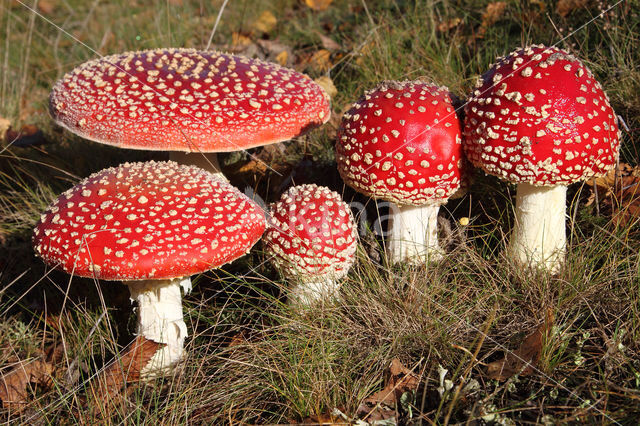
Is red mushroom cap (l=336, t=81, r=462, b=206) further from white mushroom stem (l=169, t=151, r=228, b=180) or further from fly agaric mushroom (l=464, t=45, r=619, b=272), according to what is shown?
white mushroom stem (l=169, t=151, r=228, b=180)

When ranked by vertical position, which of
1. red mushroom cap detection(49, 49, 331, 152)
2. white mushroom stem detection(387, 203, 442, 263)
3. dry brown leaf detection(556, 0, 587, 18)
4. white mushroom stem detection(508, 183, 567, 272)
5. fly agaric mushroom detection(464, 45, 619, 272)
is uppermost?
dry brown leaf detection(556, 0, 587, 18)

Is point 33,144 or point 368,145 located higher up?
point 368,145

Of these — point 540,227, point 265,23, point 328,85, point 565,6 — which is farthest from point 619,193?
point 265,23

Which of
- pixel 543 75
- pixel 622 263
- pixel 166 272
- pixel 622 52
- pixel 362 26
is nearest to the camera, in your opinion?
pixel 166 272

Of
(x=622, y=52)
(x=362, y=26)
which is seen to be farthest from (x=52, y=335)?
(x=622, y=52)

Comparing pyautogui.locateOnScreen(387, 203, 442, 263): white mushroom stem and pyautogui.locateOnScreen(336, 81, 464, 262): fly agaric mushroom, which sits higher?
pyautogui.locateOnScreen(336, 81, 464, 262): fly agaric mushroom

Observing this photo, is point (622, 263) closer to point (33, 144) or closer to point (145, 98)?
point (145, 98)

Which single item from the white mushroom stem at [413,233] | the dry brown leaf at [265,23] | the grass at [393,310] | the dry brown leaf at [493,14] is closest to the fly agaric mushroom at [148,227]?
the grass at [393,310]

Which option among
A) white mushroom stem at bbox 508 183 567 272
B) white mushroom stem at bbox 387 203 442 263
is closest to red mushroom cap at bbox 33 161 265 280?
white mushroom stem at bbox 387 203 442 263
